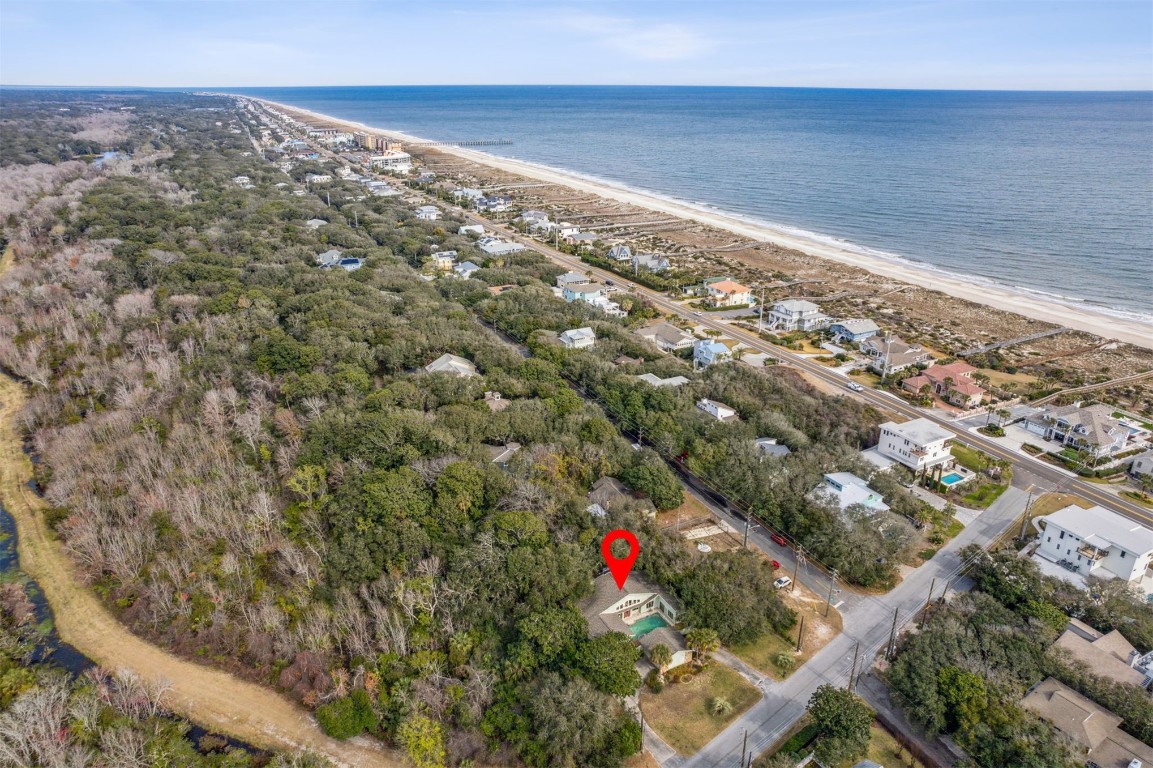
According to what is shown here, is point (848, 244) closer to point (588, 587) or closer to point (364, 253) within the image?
point (364, 253)

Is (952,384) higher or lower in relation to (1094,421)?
lower

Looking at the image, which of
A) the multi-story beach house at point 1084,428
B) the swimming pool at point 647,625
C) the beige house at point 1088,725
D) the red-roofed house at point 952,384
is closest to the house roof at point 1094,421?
the multi-story beach house at point 1084,428

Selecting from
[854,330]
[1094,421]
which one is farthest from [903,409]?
[854,330]

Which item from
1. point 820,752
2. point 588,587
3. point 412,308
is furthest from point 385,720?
point 412,308

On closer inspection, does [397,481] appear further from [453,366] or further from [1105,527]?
[1105,527]

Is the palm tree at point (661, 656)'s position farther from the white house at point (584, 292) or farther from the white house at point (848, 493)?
the white house at point (584, 292)

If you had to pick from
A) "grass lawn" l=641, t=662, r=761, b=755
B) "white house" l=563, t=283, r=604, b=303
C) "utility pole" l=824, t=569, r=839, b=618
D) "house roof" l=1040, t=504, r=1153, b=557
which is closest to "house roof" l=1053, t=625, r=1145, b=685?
"house roof" l=1040, t=504, r=1153, b=557
